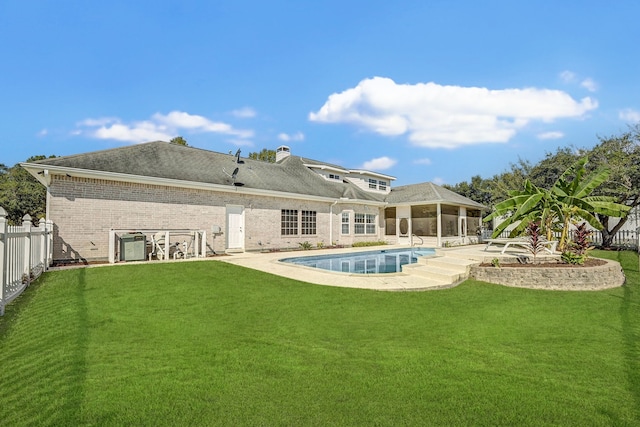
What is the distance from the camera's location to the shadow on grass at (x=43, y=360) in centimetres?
265

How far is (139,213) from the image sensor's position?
44.1 ft

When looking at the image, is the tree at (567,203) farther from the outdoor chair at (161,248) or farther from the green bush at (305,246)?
the outdoor chair at (161,248)

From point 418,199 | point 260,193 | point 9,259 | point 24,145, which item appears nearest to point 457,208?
point 418,199

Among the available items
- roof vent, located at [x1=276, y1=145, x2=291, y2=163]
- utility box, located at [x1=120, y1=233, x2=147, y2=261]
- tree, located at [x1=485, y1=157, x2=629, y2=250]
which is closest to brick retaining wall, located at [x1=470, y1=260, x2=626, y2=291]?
tree, located at [x1=485, y1=157, x2=629, y2=250]

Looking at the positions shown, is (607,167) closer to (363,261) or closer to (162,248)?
(363,261)

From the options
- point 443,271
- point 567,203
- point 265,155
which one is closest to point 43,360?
point 443,271

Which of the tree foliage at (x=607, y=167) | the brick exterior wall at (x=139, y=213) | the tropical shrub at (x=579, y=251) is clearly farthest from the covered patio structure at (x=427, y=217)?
the tropical shrub at (x=579, y=251)

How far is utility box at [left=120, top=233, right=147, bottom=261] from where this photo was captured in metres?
12.2

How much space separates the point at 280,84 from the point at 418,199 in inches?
499

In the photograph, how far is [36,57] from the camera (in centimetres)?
1595

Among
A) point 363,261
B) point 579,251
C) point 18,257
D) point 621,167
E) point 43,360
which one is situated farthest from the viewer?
point 621,167

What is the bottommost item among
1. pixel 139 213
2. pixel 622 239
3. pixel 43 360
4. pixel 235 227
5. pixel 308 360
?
pixel 308 360

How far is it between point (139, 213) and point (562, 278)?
15757 mm

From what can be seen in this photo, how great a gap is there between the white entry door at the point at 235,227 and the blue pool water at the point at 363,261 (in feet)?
12.8
